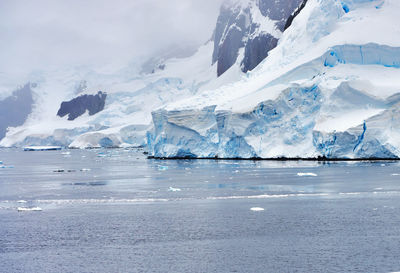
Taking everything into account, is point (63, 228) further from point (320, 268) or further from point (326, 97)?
point (326, 97)

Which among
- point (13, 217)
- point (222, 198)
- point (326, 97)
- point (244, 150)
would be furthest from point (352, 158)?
point (13, 217)

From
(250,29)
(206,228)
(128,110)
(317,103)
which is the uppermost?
(250,29)

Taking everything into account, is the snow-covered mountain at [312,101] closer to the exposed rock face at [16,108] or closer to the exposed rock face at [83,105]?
the exposed rock face at [83,105]

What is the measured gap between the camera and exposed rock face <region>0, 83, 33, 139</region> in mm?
176875

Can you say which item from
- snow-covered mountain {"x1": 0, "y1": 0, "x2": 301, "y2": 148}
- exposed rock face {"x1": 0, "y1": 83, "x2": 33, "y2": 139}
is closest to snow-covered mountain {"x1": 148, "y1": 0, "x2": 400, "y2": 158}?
snow-covered mountain {"x1": 0, "y1": 0, "x2": 301, "y2": 148}

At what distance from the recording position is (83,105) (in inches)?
5600

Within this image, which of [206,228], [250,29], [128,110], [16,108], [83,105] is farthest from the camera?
[16,108]

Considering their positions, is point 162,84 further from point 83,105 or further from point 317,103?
point 317,103

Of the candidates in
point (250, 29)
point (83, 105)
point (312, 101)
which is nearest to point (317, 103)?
point (312, 101)

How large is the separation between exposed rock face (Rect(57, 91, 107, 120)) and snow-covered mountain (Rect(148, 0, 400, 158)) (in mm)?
88697

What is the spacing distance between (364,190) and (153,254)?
40.0 feet

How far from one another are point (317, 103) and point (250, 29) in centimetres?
6766

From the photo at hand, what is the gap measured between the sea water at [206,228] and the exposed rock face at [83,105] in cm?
11194

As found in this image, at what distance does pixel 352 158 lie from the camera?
35.4m
